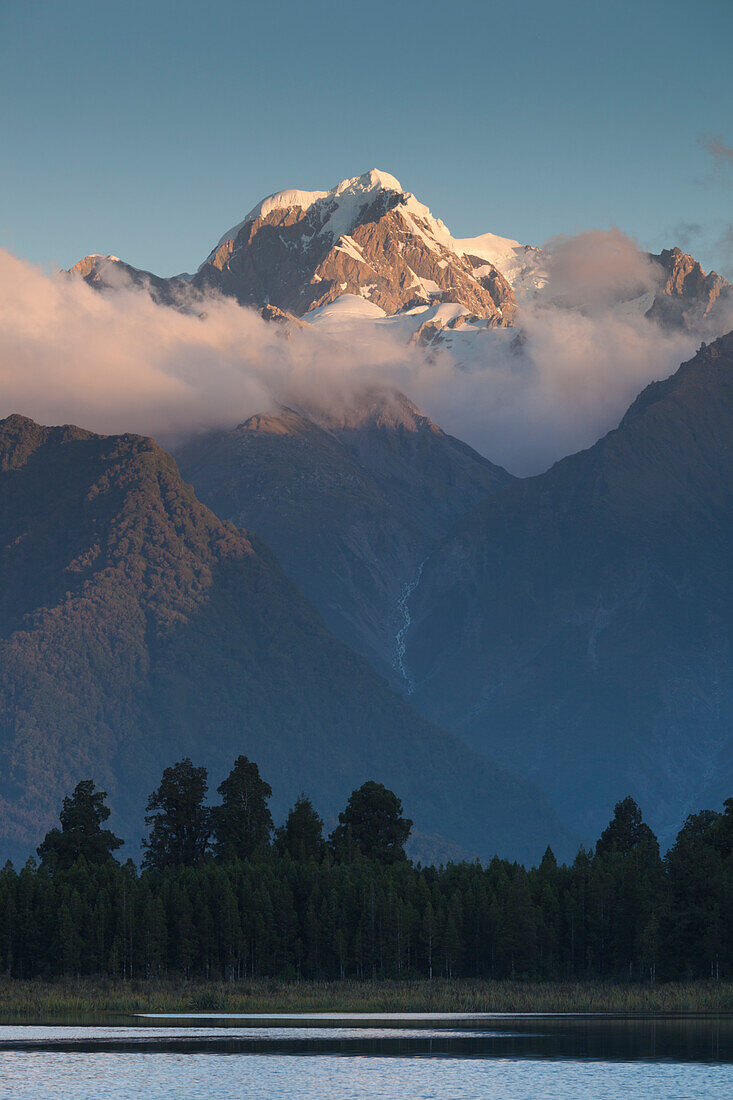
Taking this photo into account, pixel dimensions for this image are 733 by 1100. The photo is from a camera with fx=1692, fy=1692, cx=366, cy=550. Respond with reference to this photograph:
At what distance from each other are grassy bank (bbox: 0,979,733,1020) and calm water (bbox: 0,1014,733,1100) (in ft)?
59.1

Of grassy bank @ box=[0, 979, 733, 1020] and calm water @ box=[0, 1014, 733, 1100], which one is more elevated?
grassy bank @ box=[0, 979, 733, 1020]

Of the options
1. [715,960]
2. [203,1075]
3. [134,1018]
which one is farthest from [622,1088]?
[715,960]

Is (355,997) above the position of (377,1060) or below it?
above

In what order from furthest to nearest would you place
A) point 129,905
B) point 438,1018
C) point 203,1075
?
point 129,905, point 438,1018, point 203,1075

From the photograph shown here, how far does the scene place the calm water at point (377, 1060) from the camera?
361 feet

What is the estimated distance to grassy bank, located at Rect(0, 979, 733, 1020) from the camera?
17362 centimetres

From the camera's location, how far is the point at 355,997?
186000 millimetres

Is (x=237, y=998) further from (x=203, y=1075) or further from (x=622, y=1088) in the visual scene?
(x=622, y=1088)

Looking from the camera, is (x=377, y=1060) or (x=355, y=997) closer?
(x=377, y=1060)

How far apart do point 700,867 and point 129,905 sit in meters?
66.2

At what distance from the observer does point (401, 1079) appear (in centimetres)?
11425

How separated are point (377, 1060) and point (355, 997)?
64.6 meters

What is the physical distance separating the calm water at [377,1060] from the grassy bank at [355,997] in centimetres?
1802

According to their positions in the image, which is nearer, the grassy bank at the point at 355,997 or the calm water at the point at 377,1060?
the calm water at the point at 377,1060
